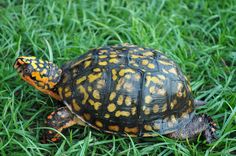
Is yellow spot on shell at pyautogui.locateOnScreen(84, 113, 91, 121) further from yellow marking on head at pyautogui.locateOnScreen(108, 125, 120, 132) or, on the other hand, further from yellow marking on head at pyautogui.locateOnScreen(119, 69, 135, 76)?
yellow marking on head at pyautogui.locateOnScreen(119, 69, 135, 76)

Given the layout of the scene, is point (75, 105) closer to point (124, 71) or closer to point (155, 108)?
point (124, 71)

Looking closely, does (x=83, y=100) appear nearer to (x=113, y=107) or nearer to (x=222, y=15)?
(x=113, y=107)

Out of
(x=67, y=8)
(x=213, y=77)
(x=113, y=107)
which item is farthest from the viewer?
(x=67, y=8)

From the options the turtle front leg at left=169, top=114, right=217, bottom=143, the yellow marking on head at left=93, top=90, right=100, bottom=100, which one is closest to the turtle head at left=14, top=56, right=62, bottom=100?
the yellow marking on head at left=93, top=90, right=100, bottom=100

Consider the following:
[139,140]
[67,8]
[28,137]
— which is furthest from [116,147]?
[67,8]

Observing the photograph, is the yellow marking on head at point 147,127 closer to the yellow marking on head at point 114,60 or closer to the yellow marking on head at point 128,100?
the yellow marking on head at point 128,100

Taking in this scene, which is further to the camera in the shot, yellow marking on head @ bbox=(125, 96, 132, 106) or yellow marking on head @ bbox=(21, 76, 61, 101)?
yellow marking on head @ bbox=(21, 76, 61, 101)
